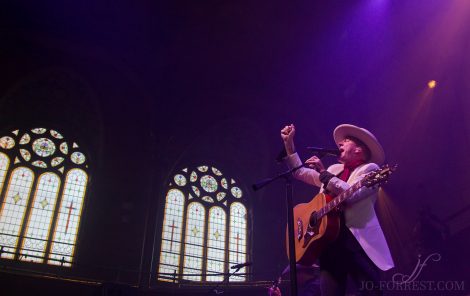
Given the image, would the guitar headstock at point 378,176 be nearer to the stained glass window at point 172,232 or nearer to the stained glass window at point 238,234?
the stained glass window at point 172,232

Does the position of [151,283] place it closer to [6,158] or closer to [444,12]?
[6,158]

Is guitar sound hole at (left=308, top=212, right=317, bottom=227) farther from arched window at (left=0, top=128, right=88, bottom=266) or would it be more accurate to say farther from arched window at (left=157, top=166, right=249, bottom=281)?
arched window at (left=0, top=128, right=88, bottom=266)

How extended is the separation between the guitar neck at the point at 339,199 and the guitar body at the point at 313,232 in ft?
0.09

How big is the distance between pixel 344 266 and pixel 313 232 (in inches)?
10.1

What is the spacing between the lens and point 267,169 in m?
10.6

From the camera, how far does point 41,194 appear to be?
9062mm

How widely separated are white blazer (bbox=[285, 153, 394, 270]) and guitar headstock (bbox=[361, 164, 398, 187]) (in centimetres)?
6

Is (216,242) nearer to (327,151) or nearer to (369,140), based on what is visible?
(327,151)

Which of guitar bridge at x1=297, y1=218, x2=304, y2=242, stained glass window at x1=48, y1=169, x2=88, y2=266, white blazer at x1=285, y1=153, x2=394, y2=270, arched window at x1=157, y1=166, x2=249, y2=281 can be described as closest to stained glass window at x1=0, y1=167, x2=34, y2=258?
stained glass window at x1=48, y1=169, x2=88, y2=266

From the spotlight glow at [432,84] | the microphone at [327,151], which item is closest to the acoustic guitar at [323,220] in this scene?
the microphone at [327,151]

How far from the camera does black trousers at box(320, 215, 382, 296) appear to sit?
2566 mm

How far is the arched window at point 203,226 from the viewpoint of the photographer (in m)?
9.09
